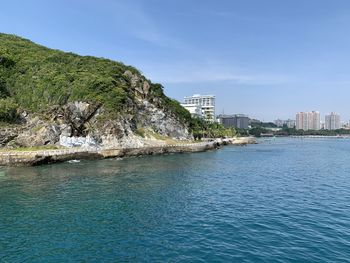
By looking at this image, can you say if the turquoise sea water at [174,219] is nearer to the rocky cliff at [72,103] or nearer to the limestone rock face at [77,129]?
the limestone rock face at [77,129]

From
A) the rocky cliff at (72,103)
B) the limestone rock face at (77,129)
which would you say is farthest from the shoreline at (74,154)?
the rocky cliff at (72,103)

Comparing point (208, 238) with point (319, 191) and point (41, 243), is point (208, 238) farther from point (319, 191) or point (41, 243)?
point (319, 191)

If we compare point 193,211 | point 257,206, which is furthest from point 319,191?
point 193,211

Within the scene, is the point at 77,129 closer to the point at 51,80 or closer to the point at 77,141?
the point at 77,141

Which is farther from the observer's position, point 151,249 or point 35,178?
point 35,178

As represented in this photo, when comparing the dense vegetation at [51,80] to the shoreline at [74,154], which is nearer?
the shoreline at [74,154]

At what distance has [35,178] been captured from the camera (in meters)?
50.2

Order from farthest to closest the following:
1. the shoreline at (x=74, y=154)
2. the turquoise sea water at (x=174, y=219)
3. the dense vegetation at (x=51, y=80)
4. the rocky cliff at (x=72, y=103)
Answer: the dense vegetation at (x=51, y=80), the rocky cliff at (x=72, y=103), the shoreline at (x=74, y=154), the turquoise sea water at (x=174, y=219)

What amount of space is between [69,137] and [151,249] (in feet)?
219

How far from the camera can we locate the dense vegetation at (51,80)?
9050 cm

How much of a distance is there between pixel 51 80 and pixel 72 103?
11489 millimetres

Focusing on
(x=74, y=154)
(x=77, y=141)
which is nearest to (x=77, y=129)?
(x=77, y=141)

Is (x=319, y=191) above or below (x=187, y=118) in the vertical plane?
below

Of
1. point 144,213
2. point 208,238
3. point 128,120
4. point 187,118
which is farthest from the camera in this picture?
point 187,118
